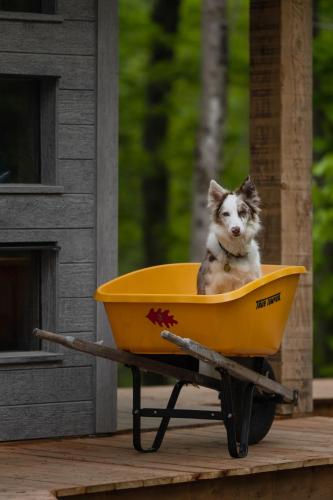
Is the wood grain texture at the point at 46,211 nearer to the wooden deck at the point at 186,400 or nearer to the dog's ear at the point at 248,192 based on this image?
the dog's ear at the point at 248,192

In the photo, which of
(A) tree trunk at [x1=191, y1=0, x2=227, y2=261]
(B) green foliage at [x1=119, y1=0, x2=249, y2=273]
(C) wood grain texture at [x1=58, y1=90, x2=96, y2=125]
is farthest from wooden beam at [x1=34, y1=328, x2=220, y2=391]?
(B) green foliage at [x1=119, y1=0, x2=249, y2=273]

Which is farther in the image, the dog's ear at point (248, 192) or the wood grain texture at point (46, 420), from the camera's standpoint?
the wood grain texture at point (46, 420)

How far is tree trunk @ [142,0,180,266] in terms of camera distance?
19500 millimetres

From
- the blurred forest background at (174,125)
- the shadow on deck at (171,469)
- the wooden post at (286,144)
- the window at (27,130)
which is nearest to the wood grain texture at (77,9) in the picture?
the window at (27,130)

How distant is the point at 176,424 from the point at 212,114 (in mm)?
7175

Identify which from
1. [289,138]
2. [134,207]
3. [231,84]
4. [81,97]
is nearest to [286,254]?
[289,138]

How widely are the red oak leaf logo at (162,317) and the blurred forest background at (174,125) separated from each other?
988 cm

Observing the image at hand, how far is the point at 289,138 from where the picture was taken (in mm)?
8445

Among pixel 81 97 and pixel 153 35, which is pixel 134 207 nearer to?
pixel 153 35

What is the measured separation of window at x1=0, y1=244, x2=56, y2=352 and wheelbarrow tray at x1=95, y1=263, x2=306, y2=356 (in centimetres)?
59

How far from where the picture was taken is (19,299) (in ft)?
24.1

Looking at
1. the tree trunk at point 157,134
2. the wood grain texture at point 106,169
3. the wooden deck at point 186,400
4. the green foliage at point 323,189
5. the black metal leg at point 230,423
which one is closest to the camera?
the black metal leg at point 230,423

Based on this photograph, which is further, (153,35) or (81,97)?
(153,35)

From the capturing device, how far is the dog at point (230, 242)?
22.2 feet
